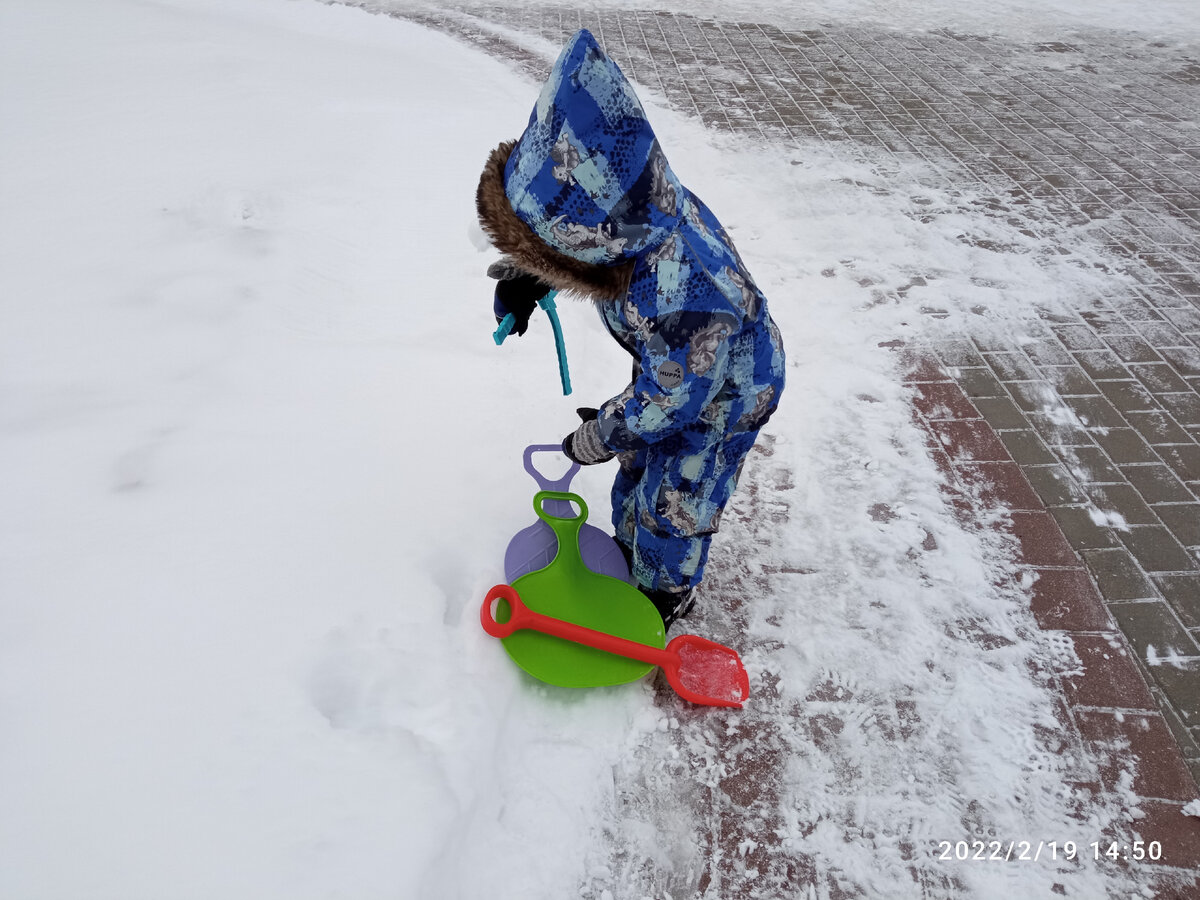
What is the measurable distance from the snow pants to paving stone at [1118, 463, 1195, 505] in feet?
5.31

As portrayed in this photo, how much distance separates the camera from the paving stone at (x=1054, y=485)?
2.41 meters

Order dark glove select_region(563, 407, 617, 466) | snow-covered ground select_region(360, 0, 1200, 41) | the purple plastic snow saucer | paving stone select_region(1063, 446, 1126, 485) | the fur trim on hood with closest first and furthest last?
the fur trim on hood
dark glove select_region(563, 407, 617, 466)
the purple plastic snow saucer
paving stone select_region(1063, 446, 1126, 485)
snow-covered ground select_region(360, 0, 1200, 41)

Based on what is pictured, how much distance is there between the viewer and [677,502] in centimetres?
169

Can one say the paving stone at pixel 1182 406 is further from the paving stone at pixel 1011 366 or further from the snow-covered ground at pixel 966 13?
the snow-covered ground at pixel 966 13

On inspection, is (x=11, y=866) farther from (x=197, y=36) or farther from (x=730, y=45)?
(x=730, y=45)

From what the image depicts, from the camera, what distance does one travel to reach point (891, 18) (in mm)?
6766

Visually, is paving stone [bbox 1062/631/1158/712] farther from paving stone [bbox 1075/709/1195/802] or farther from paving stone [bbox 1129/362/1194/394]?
paving stone [bbox 1129/362/1194/394]

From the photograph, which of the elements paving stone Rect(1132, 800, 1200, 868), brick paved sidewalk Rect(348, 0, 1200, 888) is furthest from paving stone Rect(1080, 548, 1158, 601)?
paving stone Rect(1132, 800, 1200, 868)

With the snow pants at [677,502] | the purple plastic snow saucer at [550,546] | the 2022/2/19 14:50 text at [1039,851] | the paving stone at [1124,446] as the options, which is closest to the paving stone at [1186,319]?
the paving stone at [1124,446]

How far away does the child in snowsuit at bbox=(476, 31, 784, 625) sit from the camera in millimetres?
1197

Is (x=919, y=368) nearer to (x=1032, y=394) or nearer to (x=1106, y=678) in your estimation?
(x=1032, y=394)

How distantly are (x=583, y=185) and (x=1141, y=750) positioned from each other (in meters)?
1.82

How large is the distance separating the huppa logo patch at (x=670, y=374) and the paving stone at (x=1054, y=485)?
5.43 ft

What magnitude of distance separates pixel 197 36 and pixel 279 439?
10.4 feet
